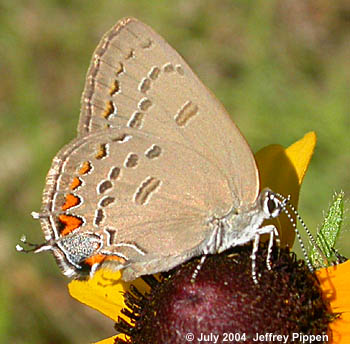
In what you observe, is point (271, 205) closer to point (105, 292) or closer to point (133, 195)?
point (133, 195)

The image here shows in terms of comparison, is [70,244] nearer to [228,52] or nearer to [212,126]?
[212,126]

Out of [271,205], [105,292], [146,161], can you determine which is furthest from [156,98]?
[105,292]

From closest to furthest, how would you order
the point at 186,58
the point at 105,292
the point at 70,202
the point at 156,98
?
the point at 156,98
the point at 70,202
the point at 105,292
the point at 186,58

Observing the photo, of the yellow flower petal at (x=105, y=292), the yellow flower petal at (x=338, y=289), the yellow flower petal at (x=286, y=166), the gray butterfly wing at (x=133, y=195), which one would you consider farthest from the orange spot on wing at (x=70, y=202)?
the yellow flower petal at (x=338, y=289)

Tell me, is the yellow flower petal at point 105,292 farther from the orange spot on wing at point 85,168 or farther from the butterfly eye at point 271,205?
the butterfly eye at point 271,205

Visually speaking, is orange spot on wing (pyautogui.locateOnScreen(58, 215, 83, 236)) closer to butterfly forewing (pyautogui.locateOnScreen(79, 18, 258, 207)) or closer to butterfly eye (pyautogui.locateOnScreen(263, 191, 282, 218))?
butterfly forewing (pyautogui.locateOnScreen(79, 18, 258, 207))

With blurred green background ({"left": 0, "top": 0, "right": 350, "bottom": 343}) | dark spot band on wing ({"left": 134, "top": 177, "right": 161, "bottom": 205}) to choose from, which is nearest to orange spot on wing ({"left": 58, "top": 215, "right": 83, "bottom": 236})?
dark spot band on wing ({"left": 134, "top": 177, "right": 161, "bottom": 205})

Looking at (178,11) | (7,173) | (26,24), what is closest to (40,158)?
(7,173)
